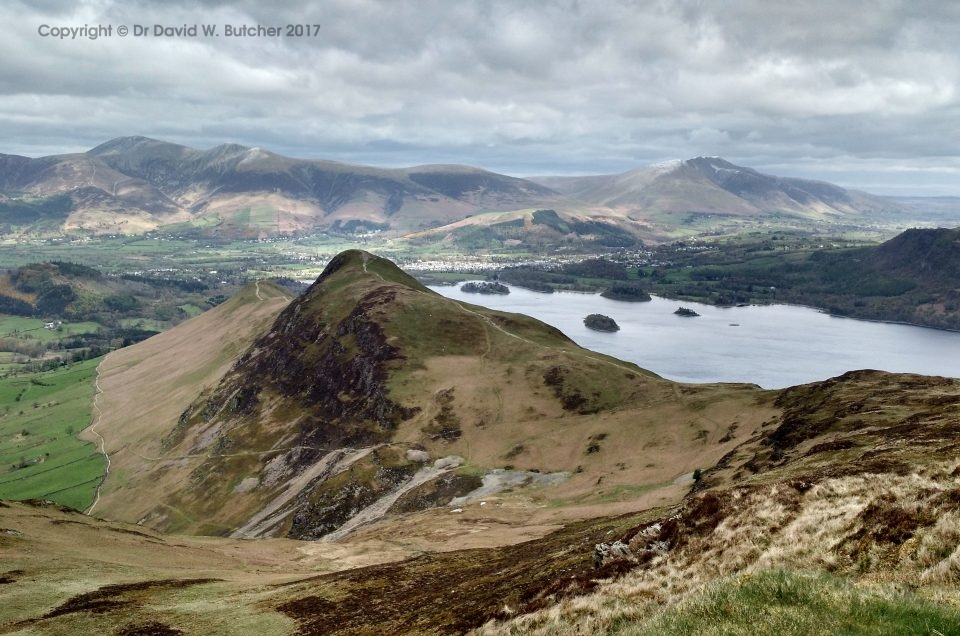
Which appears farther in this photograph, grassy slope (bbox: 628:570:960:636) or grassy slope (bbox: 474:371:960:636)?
grassy slope (bbox: 474:371:960:636)

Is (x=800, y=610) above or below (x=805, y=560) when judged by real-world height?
above

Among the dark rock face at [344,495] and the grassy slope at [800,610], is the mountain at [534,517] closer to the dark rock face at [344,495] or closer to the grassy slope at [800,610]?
the grassy slope at [800,610]

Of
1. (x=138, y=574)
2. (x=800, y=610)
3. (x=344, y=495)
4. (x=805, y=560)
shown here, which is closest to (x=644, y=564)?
(x=805, y=560)

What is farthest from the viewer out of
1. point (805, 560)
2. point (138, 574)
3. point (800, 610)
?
point (138, 574)

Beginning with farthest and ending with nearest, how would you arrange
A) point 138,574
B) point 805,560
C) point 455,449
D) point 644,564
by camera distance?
point 455,449 < point 138,574 < point 644,564 < point 805,560

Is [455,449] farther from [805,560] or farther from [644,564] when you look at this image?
[805,560]

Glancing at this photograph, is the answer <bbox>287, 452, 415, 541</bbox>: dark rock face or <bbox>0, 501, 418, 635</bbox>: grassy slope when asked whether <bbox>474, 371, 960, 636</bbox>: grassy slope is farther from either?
<bbox>287, 452, 415, 541</bbox>: dark rock face

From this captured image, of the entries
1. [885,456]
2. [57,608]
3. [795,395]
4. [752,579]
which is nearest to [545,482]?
[795,395]

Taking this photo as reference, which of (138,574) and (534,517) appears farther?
(534,517)

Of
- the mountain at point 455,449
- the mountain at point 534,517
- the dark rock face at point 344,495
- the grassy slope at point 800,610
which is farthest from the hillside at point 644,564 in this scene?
the dark rock face at point 344,495

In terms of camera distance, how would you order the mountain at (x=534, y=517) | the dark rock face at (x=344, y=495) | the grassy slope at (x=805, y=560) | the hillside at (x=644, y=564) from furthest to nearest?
the dark rock face at (x=344, y=495) < the mountain at (x=534, y=517) < the hillside at (x=644, y=564) < the grassy slope at (x=805, y=560)

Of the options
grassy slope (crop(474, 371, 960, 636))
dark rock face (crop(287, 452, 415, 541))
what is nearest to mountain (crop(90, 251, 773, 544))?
dark rock face (crop(287, 452, 415, 541))

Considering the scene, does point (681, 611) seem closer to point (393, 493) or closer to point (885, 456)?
point (885, 456)

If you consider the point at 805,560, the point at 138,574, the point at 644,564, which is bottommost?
the point at 138,574
